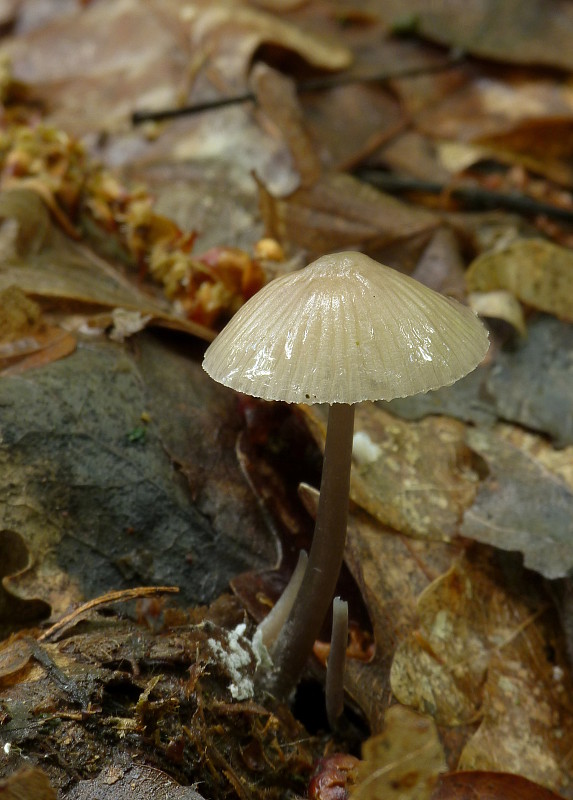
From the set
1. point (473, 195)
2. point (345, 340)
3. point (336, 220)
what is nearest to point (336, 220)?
point (336, 220)

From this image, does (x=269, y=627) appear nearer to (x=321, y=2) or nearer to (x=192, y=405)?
(x=192, y=405)

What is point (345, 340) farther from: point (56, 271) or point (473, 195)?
point (473, 195)

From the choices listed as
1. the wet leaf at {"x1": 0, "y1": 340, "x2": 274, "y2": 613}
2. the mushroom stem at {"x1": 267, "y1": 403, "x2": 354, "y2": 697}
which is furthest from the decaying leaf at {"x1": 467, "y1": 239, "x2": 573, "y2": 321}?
the mushroom stem at {"x1": 267, "y1": 403, "x2": 354, "y2": 697}

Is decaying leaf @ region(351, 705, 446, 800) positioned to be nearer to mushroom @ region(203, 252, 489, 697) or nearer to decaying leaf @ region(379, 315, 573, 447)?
mushroom @ region(203, 252, 489, 697)

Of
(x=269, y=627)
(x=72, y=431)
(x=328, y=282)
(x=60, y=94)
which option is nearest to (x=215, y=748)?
(x=269, y=627)

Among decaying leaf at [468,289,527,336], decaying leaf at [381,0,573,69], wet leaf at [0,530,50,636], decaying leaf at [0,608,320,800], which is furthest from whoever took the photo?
decaying leaf at [381,0,573,69]

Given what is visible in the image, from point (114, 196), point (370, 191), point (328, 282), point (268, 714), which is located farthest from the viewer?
point (370, 191)
